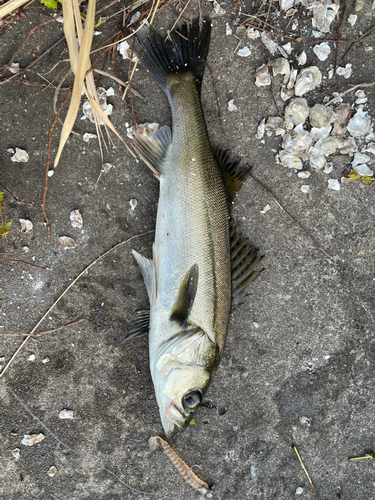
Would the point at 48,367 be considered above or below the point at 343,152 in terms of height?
below

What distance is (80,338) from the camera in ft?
8.86

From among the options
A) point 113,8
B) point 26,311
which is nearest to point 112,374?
point 26,311

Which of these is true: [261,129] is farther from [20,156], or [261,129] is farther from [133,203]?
[20,156]

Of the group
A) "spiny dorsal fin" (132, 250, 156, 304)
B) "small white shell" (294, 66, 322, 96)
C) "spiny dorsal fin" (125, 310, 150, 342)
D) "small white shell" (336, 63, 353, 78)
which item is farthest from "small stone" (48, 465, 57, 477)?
"small white shell" (336, 63, 353, 78)

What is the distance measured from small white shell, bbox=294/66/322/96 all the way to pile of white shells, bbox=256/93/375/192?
6 cm

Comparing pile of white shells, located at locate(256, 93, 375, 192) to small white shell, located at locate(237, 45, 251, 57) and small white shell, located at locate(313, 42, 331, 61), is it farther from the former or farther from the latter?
small white shell, located at locate(237, 45, 251, 57)

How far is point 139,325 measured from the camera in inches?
103

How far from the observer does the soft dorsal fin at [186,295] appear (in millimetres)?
2277

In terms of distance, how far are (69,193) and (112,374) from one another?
143 cm

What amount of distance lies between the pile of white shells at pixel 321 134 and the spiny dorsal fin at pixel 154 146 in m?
0.74

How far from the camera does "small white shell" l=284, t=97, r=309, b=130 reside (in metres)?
2.67

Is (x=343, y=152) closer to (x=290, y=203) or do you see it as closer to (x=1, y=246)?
(x=290, y=203)

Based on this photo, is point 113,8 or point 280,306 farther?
point 280,306

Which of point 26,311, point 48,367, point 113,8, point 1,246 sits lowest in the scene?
point 48,367
